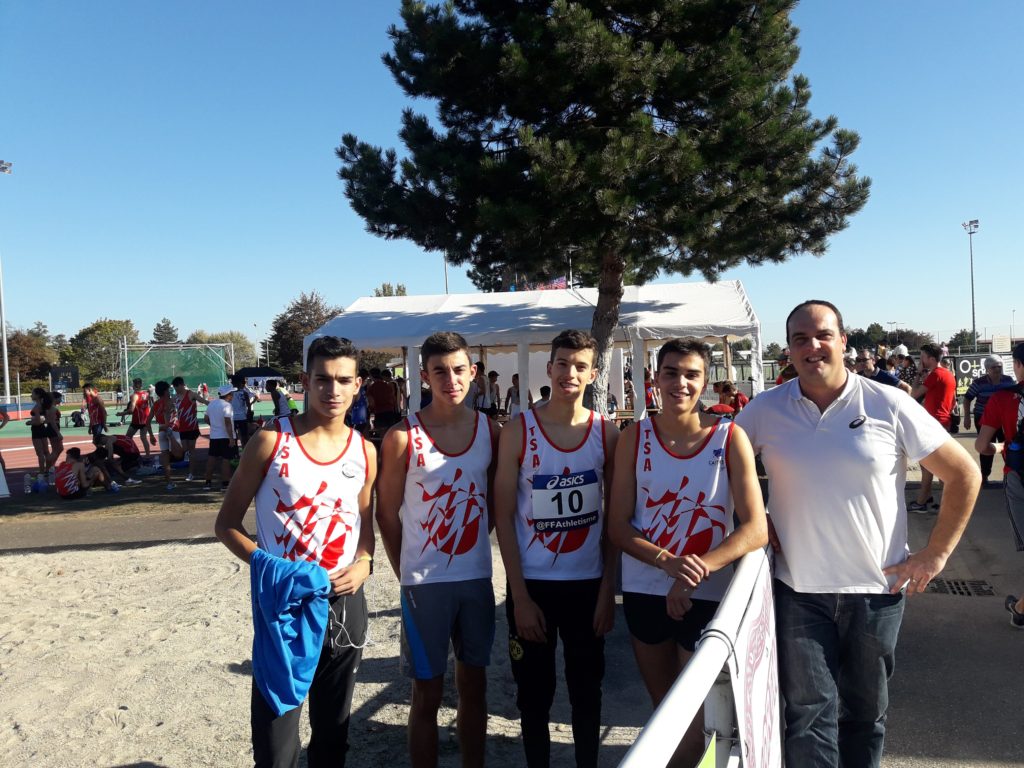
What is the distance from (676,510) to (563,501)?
1.42 ft

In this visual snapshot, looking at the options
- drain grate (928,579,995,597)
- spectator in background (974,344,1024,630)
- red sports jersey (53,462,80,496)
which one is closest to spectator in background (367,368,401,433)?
red sports jersey (53,462,80,496)

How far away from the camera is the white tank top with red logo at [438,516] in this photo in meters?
2.82

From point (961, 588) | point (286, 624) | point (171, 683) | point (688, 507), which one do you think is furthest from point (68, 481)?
point (961, 588)

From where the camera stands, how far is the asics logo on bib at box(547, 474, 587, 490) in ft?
9.28

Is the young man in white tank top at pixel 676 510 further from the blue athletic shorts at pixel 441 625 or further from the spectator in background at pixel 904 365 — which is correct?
the spectator in background at pixel 904 365

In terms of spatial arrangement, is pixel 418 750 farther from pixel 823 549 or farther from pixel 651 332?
pixel 651 332

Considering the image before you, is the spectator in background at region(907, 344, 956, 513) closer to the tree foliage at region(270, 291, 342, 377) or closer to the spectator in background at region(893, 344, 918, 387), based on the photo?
the spectator in background at region(893, 344, 918, 387)

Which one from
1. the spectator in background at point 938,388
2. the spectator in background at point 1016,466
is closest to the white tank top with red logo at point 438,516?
the spectator in background at point 1016,466

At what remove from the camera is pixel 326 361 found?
2.79m

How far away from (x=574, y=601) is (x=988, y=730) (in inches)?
86.5

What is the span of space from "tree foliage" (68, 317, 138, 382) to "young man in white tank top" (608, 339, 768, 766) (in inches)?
2657

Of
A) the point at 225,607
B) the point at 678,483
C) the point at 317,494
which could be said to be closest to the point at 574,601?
the point at 678,483

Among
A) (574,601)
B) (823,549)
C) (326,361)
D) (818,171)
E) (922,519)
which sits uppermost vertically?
(818,171)

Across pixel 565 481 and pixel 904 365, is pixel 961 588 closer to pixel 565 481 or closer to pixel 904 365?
pixel 565 481
